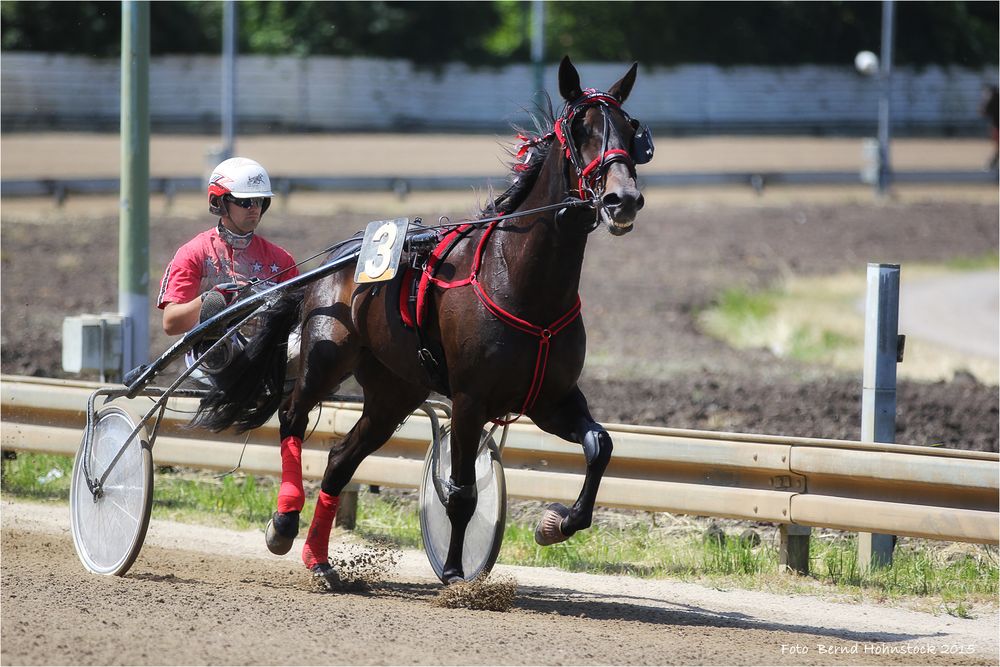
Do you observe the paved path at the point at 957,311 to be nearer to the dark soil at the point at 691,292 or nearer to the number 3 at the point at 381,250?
the dark soil at the point at 691,292

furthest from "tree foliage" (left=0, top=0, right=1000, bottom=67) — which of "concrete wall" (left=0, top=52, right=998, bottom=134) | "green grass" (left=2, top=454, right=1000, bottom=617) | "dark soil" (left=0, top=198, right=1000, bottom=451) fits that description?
"green grass" (left=2, top=454, right=1000, bottom=617)

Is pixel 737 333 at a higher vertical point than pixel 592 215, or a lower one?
lower

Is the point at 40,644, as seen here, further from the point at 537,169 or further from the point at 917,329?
the point at 917,329

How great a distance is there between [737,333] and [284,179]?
50.5 ft

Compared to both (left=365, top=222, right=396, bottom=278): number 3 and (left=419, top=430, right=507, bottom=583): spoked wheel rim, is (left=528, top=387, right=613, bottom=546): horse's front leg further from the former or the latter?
(left=365, top=222, right=396, bottom=278): number 3

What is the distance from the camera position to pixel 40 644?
196 inches

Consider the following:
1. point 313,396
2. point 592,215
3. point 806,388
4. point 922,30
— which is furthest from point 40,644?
point 922,30

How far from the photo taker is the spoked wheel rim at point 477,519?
6.72m

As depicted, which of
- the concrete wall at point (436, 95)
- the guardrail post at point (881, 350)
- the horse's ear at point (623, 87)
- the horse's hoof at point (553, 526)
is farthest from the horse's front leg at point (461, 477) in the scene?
the concrete wall at point (436, 95)

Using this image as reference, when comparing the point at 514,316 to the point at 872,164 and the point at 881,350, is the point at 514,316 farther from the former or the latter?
the point at 872,164

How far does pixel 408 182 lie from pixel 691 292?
12.8 metres

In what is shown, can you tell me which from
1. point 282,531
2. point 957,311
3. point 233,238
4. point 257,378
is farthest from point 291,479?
point 957,311

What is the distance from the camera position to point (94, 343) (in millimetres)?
9336

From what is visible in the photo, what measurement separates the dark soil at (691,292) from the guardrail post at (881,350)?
8.08 feet
